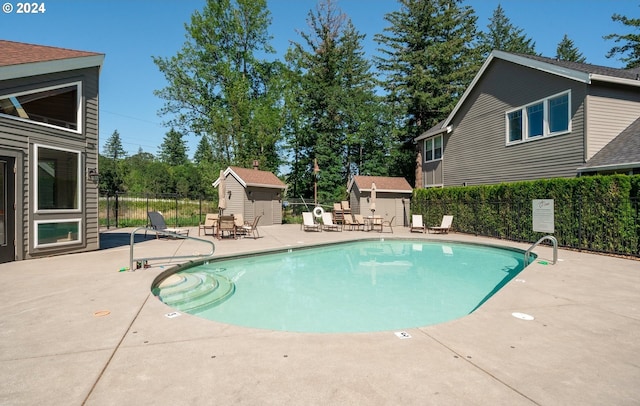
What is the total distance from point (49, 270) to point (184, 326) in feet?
15.4

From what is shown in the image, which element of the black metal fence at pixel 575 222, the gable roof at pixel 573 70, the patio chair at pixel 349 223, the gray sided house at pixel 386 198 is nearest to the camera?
the black metal fence at pixel 575 222

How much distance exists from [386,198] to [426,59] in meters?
12.6

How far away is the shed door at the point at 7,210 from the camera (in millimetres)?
6992

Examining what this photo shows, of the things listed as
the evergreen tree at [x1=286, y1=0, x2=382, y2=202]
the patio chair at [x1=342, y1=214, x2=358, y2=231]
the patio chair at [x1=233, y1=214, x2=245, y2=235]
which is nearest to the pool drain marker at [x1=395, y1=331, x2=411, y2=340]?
the patio chair at [x1=233, y1=214, x2=245, y2=235]

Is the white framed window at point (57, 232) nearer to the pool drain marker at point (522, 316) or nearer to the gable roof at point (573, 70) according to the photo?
the pool drain marker at point (522, 316)

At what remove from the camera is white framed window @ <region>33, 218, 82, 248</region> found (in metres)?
7.59

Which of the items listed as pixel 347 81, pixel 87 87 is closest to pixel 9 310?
pixel 87 87

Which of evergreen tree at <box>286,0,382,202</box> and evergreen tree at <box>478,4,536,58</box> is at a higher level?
evergreen tree at <box>478,4,536,58</box>

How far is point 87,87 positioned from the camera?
873 centimetres

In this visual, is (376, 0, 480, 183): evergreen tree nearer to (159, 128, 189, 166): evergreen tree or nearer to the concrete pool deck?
the concrete pool deck

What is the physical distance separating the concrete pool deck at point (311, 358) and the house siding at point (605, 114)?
9.23 meters

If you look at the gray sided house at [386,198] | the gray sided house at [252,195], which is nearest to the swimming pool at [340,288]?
the gray sided house at [252,195]

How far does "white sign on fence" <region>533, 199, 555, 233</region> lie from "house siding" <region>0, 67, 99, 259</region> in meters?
13.0

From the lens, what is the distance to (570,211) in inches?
400
